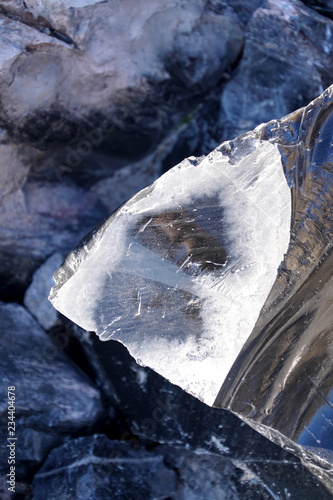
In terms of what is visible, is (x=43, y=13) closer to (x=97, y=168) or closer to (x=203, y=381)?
(x=97, y=168)

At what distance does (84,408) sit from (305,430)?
0.72 metres

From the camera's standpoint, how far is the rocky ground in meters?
1.40

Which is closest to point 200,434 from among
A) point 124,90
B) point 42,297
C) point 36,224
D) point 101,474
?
point 101,474

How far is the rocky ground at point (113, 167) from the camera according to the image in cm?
140

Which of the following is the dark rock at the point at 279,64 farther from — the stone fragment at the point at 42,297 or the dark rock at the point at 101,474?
the dark rock at the point at 101,474

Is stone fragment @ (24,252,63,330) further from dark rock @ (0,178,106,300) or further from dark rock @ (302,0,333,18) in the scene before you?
dark rock @ (302,0,333,18)

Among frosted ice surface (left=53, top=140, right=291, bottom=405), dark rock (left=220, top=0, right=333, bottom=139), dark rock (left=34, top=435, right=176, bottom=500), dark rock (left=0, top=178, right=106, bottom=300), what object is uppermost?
dark rock (left=220, top=0, right=333, bottom=139)

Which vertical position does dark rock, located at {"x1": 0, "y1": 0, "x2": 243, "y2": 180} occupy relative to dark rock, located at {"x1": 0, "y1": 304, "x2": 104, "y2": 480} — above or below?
above

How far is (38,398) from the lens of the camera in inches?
56.9

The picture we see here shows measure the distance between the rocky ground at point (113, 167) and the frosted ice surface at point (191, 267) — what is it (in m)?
0.34

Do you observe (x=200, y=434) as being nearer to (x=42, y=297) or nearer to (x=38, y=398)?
(x=38, y=398)

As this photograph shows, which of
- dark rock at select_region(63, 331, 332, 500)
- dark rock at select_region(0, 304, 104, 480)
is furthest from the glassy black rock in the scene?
dark rock at select_region(0, 304, 104, 480)

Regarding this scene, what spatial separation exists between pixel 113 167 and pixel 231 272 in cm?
90

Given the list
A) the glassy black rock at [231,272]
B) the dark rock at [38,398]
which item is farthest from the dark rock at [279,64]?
the dark rock at [38,398]
